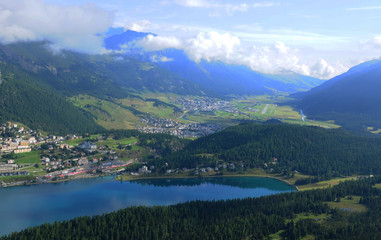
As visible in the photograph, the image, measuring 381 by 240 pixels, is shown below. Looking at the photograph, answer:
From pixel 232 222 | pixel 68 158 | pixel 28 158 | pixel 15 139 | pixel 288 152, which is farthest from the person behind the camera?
pixel 15 139

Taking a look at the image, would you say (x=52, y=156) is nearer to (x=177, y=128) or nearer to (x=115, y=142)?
(x=115, y=142)

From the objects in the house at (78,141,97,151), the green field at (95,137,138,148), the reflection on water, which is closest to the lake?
the reflection on water

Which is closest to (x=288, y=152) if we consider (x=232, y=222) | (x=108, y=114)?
(x=232, y=222)

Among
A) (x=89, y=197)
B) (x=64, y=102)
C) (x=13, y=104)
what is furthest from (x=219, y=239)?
(x=64, y=102)

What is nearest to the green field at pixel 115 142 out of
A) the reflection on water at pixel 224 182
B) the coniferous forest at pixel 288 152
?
the coniferous forest at pixel 288 152

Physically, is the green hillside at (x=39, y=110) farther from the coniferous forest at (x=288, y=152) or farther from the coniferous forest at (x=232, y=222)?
the coniferous forest at (x=232, y=222)

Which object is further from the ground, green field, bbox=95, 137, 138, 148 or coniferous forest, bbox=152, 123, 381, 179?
green field, bbox=95, 137, 138, 148

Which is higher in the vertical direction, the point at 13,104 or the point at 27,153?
the point at 13,104

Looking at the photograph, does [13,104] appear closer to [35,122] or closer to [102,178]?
[35,122]

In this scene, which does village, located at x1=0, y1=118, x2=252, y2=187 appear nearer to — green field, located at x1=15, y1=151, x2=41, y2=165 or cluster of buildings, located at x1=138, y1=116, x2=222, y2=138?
green field, located at x1=15, y1=151, x2=41, y2=165
